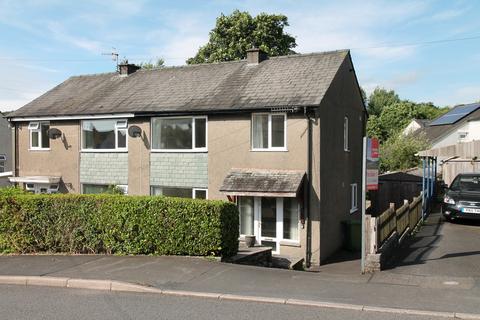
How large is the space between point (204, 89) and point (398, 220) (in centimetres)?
855

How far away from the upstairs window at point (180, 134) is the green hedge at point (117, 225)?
666cm

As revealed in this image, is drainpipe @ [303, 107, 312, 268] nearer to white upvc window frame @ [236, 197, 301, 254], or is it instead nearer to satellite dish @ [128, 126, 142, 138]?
white upvc window frame @ [236, 197, 301, 254]

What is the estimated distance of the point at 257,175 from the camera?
15.7 m

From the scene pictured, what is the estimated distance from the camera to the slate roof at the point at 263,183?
14.9m

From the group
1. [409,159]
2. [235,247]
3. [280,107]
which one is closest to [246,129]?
[280,107]

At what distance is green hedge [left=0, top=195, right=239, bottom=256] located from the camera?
1011 centimetres

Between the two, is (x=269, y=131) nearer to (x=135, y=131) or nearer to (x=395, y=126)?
(x=135, y=131)

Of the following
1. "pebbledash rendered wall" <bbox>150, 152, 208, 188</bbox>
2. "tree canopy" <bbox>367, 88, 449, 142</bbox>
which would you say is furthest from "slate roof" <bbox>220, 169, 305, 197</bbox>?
"tree canopy" <bbox>367, 88, 449, 142</bbox>

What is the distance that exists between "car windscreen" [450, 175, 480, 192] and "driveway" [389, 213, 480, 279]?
Answer: 3.87 ft

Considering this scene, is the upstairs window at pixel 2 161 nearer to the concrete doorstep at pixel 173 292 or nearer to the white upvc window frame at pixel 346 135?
the white upvc window frame at pixel 346 135

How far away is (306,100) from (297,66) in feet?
9.89

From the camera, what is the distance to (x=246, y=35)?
3578 centimetres

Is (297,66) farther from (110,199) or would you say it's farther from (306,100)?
(110,199)

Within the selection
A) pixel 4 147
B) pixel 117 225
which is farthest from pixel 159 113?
pixel 4 147
